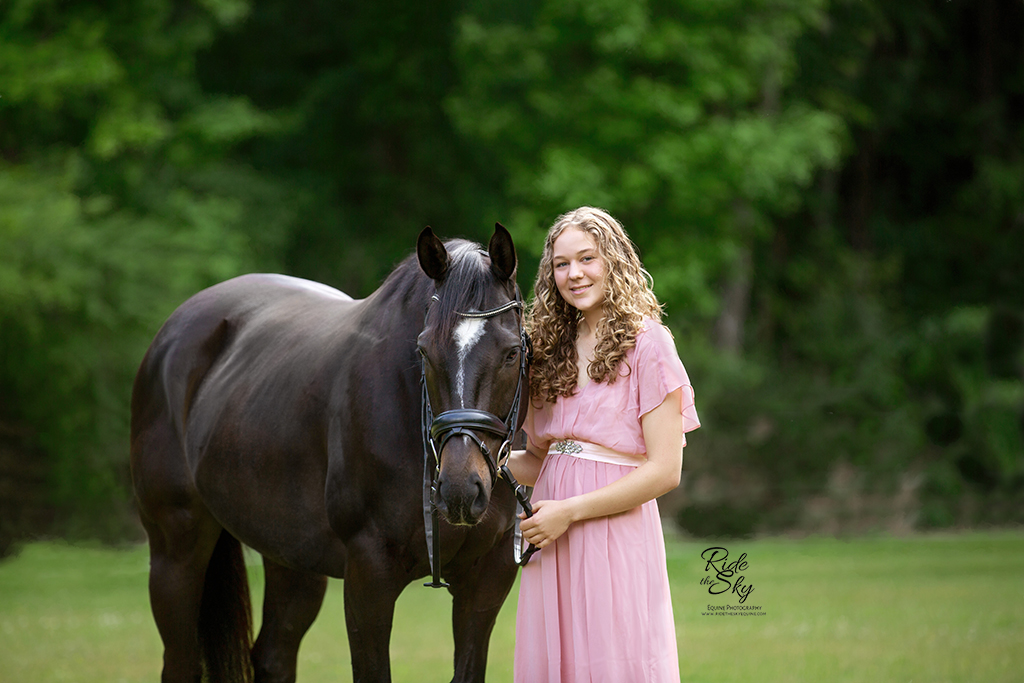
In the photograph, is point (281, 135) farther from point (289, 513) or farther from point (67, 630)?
point (289, 513)

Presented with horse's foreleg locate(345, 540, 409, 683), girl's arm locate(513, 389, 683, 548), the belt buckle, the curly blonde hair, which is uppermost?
the curly blonde hair

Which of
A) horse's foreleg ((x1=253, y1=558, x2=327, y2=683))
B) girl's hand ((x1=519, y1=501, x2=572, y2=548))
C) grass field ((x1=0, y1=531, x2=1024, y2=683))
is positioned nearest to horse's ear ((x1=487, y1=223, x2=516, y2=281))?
girl's hand ((x1=519, y1=501, x2=572, y2=548))

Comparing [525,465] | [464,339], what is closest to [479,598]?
[525,465]

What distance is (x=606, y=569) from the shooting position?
107 inches

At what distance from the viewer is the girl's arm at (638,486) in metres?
2.65

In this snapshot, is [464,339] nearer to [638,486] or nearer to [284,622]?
[638,486]

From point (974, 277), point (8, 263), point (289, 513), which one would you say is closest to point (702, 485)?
point (974, 277)

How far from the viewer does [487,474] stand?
2.62 meters

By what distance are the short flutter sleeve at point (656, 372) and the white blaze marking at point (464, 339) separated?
441mm

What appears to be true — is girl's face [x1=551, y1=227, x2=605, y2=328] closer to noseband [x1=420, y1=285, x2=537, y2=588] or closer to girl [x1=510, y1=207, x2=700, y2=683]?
girl [x1=510, y1=207, x2=700, y2=683]

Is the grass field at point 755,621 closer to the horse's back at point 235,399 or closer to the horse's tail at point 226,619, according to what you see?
the horse's tail at point 226,619

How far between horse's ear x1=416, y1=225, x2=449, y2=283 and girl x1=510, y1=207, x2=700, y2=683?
1.08ft

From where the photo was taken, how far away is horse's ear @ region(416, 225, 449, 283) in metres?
2.95

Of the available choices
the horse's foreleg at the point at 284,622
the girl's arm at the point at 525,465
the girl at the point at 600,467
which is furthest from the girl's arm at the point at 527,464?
the horse's foreleg at the point at 284,622
